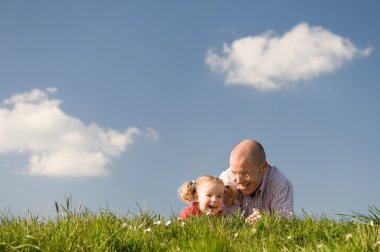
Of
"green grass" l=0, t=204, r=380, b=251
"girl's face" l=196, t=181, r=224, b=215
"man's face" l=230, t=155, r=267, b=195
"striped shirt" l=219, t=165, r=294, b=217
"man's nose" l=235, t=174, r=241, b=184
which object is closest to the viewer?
"green grass" l=0, t=204, r=380, b=251

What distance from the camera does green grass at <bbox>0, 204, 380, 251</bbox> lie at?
5.51 m

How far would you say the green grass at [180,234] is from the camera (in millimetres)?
5508

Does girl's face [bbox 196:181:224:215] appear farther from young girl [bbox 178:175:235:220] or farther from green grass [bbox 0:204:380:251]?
green grass [bbox 0:204:380:251]

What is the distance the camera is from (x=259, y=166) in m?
10.6

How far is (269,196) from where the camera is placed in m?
10.9

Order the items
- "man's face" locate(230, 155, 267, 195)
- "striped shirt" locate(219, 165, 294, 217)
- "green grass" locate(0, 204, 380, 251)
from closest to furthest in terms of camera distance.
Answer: "green grass" locate(0, 204, 380, 251)
"man's face" locate(230, 155, 267, 195)
"striped shirt" locate(219, 165, 294, 217)

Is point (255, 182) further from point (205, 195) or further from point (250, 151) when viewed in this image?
point (205, 195)

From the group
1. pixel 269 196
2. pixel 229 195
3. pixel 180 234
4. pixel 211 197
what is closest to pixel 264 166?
pixel 269 196

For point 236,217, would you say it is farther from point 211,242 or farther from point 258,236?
point 211,242

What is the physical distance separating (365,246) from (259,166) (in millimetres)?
5611

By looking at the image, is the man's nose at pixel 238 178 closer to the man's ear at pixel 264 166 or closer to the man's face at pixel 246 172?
the man's face at pixel 246 172

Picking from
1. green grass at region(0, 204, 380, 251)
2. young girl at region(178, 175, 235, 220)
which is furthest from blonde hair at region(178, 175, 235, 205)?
green grass at region(0, 204, 380, 251)

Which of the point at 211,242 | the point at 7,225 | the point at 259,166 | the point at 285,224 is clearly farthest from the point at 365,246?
the point at 259,166

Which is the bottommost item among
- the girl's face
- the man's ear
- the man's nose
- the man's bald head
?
the girl's face
